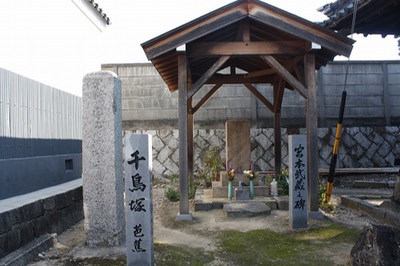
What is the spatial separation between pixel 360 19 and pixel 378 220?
4149mm

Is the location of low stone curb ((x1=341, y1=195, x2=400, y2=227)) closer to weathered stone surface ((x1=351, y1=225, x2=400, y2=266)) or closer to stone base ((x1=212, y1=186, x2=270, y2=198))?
stone base ((x1=212, y1=186, x2=270, y2=198))

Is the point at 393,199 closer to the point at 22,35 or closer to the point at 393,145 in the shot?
the point at 393,145

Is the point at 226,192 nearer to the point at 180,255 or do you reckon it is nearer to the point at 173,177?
the point at 180,255

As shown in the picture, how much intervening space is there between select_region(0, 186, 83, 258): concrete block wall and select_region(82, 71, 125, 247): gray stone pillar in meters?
0.88

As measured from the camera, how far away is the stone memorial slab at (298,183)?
661 centimetres

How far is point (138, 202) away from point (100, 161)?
1.41m

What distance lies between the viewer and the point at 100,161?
567 cm

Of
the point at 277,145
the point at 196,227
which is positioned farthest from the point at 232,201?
the point at 277,145

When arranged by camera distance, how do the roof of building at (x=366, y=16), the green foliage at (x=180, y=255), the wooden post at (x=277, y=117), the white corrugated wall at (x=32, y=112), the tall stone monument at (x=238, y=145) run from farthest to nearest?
1. the wooden post at (x=277, y=117)
2. the tall stone monument at (x=238, y=145)
3. the roof of building at (x=366, y=16)
4. the white corrugated wall at (x=32, y=112)
5. the green foliage at (x=180, y=255)

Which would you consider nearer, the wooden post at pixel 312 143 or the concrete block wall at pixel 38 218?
the concrete block wall at pixel 38 218

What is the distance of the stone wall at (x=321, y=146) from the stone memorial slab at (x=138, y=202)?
9.01 m

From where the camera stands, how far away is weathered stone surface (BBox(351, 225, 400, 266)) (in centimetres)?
405

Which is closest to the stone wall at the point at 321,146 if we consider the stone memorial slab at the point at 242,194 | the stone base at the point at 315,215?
the stone memorial slab at the point at 242,194

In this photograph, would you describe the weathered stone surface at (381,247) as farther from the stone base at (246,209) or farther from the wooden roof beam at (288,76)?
the wooden roof beam at (288,76)
